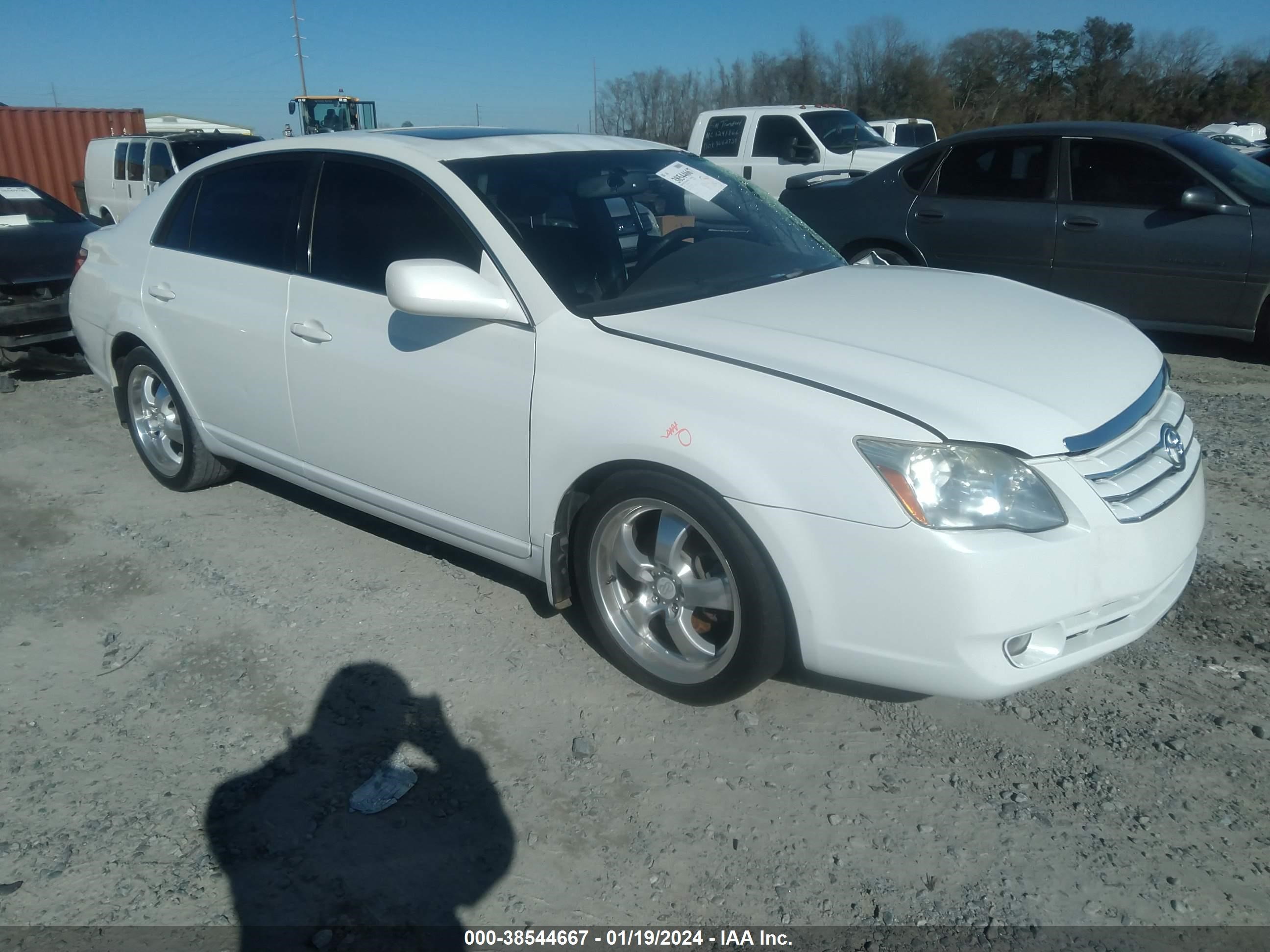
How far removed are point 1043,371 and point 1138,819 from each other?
3.94ft

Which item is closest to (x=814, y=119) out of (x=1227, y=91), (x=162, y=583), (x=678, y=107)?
(x=162, y=583)

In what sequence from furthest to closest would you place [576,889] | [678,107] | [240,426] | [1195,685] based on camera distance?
[678,107] → [240,426] → [1195,685] → [576,889]

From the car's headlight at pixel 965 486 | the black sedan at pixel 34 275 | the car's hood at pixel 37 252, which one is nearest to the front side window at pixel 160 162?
the black sedan at pixel 34 275

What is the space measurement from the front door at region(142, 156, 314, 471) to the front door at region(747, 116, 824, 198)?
29.6 ft

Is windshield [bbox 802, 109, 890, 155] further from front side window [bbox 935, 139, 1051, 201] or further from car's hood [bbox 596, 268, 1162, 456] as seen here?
car's hood [bbox 596, 268, 1162, 456]

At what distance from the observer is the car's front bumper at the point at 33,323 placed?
7.16 meters

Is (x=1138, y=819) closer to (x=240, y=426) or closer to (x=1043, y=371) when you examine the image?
(x=1043, y=371)

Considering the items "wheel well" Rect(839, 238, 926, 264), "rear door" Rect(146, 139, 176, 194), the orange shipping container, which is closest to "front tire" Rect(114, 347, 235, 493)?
"wheel well" Rect(839, 238, 926, 264)

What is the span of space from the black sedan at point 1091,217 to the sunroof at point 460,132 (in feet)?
12.5

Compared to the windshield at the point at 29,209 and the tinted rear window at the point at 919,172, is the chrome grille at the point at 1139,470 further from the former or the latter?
the windshield at the point at 29,209

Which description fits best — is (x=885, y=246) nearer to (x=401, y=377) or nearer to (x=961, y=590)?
(x=401, y=377)

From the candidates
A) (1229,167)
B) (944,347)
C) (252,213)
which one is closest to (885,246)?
(1229,167)

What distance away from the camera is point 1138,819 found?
252cm

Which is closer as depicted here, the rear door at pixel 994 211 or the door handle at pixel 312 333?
the door handle at pixel 312 333
